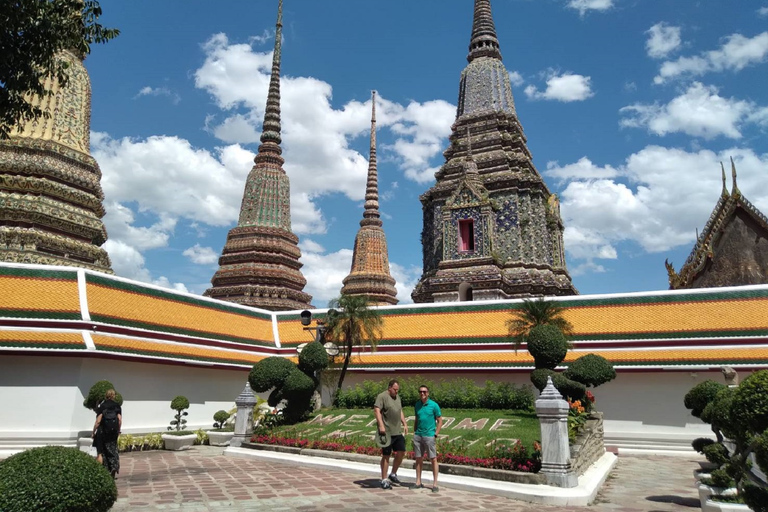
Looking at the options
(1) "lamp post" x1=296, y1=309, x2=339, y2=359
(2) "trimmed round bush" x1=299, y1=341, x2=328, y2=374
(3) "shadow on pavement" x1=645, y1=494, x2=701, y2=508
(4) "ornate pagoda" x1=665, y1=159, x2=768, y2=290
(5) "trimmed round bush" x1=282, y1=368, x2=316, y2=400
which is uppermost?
(4) "ornate pagoda" x1=665, y1=159, x2=768, y2=290

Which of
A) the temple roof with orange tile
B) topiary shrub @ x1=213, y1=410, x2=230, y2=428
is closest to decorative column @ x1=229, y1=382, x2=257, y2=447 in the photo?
topiary shrub @ x1=213, y1=410, x2=230, y2=428

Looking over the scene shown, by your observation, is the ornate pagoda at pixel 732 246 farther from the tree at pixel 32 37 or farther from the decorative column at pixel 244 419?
the tree at pixel 32 37

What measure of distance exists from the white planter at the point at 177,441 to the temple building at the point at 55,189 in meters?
8.31

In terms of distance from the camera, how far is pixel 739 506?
6238 millimetres

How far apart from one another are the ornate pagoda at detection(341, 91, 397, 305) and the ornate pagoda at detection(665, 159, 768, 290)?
18257 millimetres

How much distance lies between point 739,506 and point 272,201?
26665 mm

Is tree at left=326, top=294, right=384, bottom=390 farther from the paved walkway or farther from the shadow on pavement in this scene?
the shadow on pavement

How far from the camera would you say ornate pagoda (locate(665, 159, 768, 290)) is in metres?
21.7

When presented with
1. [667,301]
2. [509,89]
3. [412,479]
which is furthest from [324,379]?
[509,89]

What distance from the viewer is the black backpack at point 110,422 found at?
30.0 feet

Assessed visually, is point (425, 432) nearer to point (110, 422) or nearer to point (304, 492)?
point (304, 492)

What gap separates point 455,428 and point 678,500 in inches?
235

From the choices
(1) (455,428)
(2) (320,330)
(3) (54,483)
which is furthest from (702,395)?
(3) (54,483)

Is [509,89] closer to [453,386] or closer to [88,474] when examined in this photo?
[453,386]
